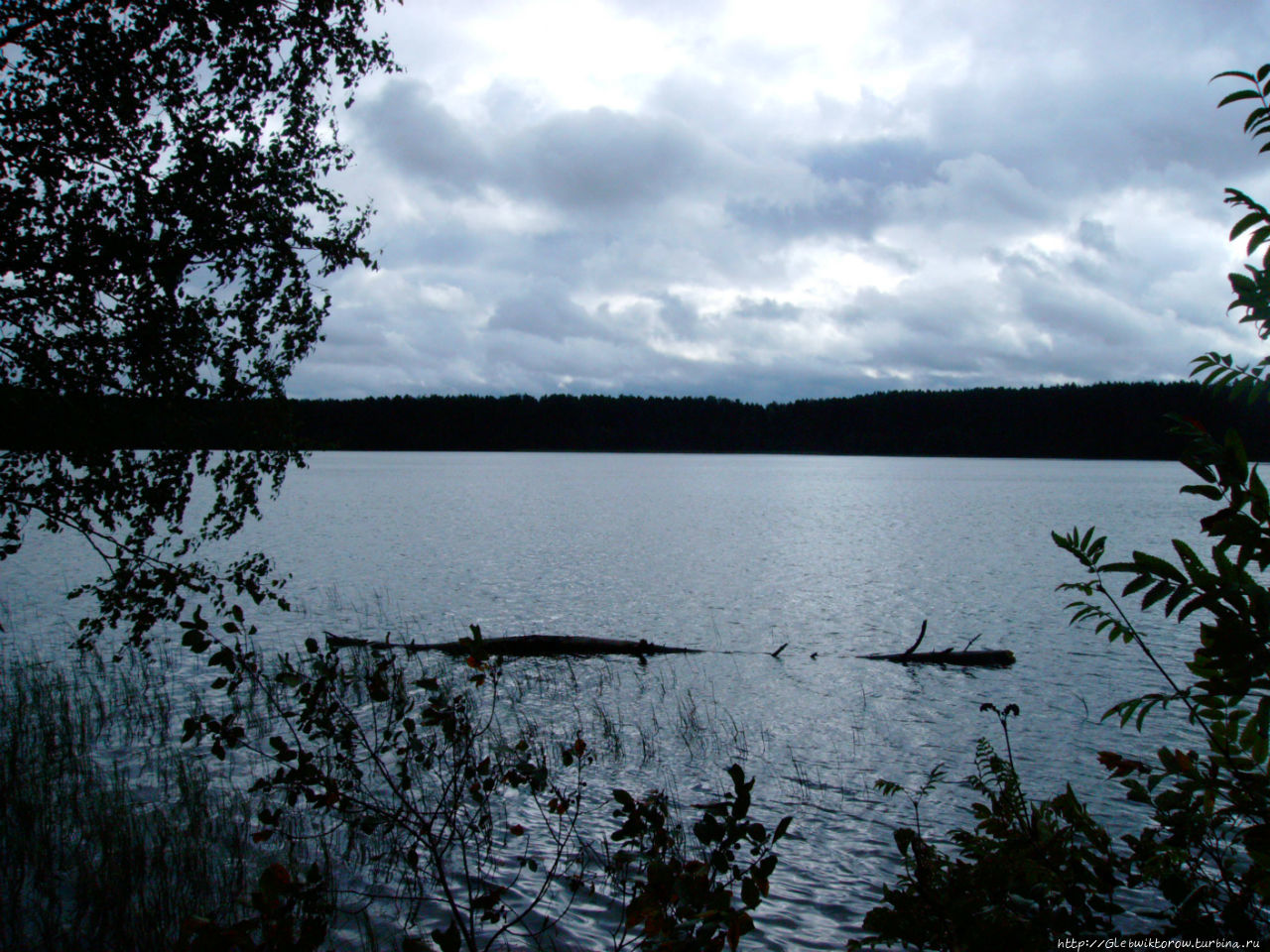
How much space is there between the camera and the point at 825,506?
6475cm

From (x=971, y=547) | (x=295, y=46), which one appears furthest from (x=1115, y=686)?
(x=971, y=547)

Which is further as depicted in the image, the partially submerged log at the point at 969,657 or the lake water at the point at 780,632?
the partially submerged log at the point at 969,657

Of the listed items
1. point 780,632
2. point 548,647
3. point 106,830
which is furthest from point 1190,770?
point 780,632

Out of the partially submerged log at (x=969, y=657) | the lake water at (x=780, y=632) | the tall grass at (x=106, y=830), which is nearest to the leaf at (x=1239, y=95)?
the lake water at (x=780, y=632)

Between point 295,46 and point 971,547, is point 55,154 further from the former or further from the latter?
point 971,547

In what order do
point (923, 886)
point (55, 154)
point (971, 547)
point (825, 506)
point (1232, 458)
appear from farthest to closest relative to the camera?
point (825, 506) < point (971, 547) < point (55, 154) < point (923, 886) < point (1232, 458)

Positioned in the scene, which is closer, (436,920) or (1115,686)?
(436,920)

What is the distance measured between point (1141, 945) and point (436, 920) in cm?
509

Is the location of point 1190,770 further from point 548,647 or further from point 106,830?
point 548,647

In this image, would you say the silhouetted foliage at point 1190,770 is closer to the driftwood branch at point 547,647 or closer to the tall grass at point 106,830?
the tall grass at point 106,830

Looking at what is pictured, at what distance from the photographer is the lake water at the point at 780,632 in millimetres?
9945

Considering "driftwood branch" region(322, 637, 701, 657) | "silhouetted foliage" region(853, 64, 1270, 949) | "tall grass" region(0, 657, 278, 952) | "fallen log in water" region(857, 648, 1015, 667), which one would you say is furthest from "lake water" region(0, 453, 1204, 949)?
"tall grass" region(0, 657, 278, 952)

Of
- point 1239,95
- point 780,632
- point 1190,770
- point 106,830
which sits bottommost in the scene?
point 780,632

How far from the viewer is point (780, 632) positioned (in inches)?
811
